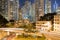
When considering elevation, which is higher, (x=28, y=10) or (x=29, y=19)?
(x=28, y=10)

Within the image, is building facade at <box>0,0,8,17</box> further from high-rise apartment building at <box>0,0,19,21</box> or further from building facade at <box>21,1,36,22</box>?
building facade at <box>21,1,36,22</box>

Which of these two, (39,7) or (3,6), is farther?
(3,6)

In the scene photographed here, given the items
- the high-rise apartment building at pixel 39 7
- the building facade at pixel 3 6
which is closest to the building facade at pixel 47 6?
the high-rise apartment building at pixel 39 7

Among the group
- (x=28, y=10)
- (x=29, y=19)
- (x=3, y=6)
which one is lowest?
(x=29, y=19)

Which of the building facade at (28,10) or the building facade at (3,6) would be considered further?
the building facade at (3,6)

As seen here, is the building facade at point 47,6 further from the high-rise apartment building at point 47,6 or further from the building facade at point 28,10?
the building facade at point 28,10

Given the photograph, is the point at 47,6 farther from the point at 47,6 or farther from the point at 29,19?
→ the point at 29,19

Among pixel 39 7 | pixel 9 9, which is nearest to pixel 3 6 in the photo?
pixel 9 9

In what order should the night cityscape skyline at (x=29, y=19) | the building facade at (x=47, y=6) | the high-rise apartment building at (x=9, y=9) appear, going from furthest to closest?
the high-rise apartment building at (x=9, y=9)
the building facade at (x=47, y=6)
the night cityscape skyline at (x=29, y=19)

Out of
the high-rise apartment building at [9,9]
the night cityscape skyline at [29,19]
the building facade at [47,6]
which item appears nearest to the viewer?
the night cityscape skyline at [29,19]

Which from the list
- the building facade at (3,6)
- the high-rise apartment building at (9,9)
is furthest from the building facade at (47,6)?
the building facade at (3,6)

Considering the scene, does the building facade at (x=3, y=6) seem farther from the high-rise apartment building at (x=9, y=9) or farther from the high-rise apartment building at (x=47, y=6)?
the high-rise apartment building at (x=47, y=6)

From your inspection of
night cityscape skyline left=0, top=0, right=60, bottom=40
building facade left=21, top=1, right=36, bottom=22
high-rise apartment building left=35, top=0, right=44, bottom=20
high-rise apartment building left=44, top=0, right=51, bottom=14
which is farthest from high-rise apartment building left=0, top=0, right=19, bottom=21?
high-rise apartment building left=44, top=0, right=51, bottom=14

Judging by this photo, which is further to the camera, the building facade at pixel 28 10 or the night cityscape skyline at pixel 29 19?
the building facade at pixel 28 10
